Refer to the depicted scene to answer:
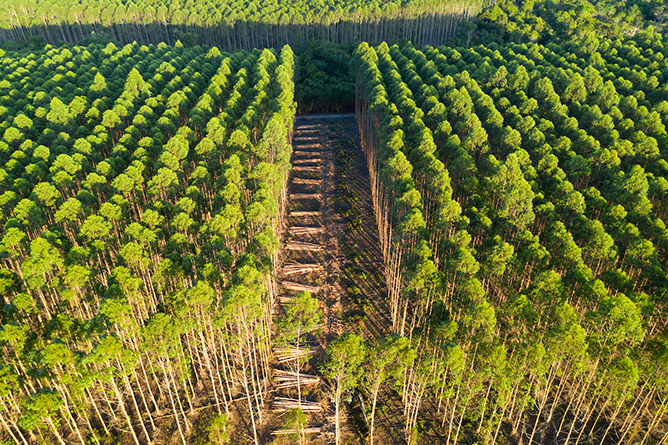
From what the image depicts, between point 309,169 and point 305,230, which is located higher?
point 309,169

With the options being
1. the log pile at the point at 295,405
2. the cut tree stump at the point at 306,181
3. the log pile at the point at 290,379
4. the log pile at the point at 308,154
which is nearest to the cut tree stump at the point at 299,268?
the log pile at the point at 290,379

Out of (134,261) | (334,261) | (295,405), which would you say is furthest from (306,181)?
(295,405)

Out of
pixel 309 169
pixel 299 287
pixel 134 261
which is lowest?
pixel 299 287

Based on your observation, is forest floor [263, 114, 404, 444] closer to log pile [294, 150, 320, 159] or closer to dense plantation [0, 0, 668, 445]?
log pile [294, 150, 320, 159]

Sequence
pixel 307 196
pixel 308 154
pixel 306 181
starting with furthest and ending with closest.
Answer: pixel 308 154
pixel 306 181
pixel 307 196

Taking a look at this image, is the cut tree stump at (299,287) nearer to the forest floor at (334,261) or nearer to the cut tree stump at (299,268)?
the forest floor at (334,261)

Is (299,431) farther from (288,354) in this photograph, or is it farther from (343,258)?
(343,258)
